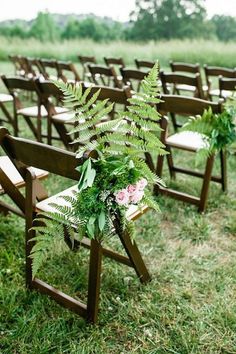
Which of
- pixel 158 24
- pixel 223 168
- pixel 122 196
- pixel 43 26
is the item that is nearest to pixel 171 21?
pixel 158 24

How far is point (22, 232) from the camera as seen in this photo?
9.31 ft

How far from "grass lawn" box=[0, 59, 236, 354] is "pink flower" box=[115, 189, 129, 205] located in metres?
0.82

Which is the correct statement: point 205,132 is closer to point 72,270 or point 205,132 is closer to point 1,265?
point 72,270

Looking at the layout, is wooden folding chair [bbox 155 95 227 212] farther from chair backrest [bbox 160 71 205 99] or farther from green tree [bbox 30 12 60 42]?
green tree [bbox 30 12 60 42]

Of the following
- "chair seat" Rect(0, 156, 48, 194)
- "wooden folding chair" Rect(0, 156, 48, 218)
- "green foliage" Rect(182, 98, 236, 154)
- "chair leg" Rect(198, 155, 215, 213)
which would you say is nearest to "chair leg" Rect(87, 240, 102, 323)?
"wooden folding chair" Rect(0, 156, 48, 218)

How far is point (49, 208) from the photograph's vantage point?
2.04 meters

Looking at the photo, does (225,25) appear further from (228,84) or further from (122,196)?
(122,196)

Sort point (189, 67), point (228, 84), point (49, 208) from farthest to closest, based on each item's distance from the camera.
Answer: point (189, 67), point (228, 84), point (49, 208)

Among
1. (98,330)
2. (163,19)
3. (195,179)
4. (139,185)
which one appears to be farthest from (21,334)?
(163,19)

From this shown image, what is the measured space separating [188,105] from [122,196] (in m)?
1.45

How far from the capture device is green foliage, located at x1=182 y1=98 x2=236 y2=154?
104 inches

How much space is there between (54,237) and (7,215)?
1487mm

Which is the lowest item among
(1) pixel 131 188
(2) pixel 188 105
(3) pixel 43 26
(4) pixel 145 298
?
(4) pixel 145 298

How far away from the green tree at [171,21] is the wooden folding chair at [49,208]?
3300 centimetres
